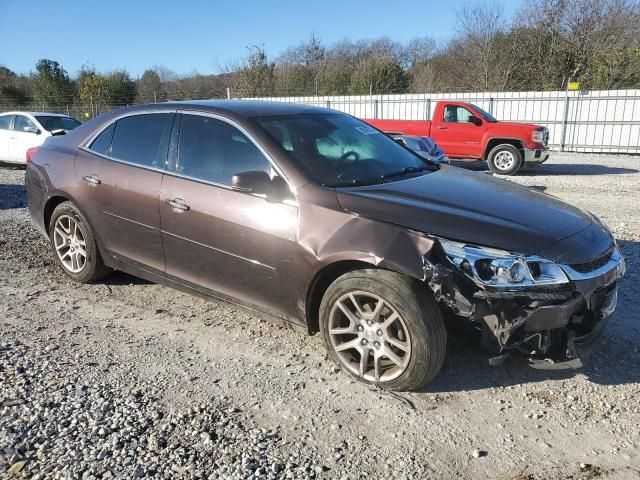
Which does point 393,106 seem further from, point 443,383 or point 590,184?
point 443,383

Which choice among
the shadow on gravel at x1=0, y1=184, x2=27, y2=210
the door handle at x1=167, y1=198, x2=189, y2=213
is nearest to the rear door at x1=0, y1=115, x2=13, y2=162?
the shadow on gravel at x1=0, y1=184, x2=27, y2=210

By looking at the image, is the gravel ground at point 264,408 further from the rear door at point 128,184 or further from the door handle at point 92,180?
the door handle at point 92,180

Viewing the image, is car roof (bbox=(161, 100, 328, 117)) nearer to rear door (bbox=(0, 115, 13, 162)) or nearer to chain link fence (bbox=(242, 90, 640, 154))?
rear door (bbox=(0, 115, 13, 162))

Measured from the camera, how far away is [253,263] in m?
3.49

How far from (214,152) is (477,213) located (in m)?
1.93

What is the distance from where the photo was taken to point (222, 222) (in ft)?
11.8

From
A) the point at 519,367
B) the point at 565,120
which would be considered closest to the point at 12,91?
the point at 565,120

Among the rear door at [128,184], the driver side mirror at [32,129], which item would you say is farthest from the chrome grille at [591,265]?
the driver side mirror at [32,129]

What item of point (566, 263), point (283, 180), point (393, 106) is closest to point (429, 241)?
point (566, 263)

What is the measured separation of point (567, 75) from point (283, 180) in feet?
89.0

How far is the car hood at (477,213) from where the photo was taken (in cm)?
291

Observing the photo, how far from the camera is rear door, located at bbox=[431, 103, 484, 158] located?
13320mm

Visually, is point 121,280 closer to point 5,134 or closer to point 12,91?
point 5,134

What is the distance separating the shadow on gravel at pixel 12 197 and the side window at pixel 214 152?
19.9ft
